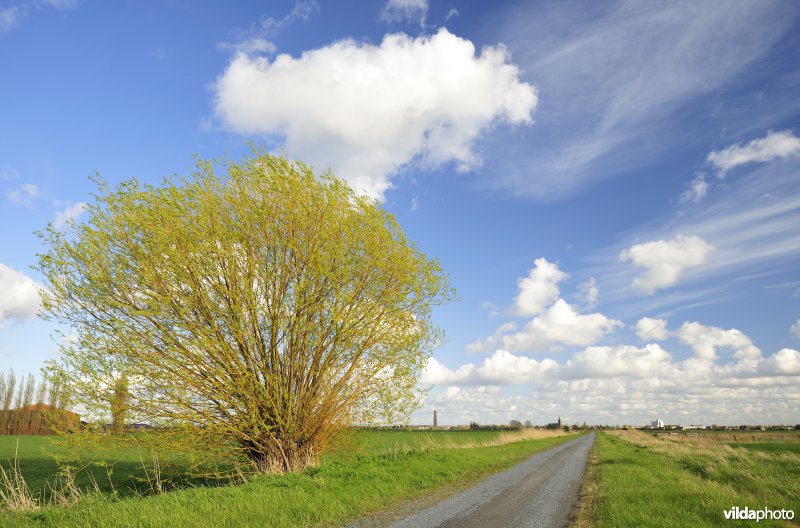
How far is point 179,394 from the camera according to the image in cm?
1752

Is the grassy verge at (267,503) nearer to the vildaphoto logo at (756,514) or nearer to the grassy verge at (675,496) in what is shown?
the grassy verge at (675,496)

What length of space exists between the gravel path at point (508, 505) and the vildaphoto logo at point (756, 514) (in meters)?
3.89

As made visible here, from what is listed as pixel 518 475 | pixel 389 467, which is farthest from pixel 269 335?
pixel 518 475

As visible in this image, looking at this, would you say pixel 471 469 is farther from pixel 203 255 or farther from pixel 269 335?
pixel 203 255

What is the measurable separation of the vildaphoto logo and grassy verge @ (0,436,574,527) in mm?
8751

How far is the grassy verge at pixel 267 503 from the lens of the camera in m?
11.3

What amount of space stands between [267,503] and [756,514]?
12.6 meters

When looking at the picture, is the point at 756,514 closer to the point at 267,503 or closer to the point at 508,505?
the point at 508,505

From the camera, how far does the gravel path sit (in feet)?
38.4

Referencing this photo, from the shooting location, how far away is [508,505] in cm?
1405

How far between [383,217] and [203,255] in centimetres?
818

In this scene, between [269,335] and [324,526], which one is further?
[269,335]

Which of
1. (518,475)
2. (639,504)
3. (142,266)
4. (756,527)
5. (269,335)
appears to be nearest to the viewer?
(756,527)

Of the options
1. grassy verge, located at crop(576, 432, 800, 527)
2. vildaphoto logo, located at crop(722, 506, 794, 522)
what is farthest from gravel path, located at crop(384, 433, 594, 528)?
vildaphoto logo, located at crop(722, 506, 794, 522)
